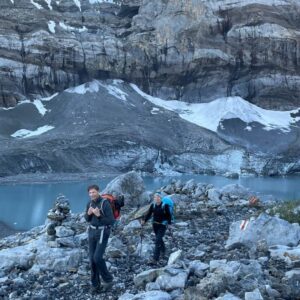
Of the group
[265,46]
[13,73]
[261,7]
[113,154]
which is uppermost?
[261,7]

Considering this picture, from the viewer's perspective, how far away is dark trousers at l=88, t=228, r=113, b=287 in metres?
7.95

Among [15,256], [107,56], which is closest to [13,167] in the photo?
[107,56]

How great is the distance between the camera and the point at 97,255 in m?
7.96

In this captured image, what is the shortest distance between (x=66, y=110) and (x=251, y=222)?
78.2 m

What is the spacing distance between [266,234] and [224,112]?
85181mm

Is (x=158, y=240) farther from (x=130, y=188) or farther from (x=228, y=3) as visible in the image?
(x=228, y=3)

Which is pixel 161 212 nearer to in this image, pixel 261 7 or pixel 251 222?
pixel 251 222

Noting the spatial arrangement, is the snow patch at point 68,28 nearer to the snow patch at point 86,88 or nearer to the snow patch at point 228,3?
→ the snow patch at point 86,88

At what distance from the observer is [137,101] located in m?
93.9

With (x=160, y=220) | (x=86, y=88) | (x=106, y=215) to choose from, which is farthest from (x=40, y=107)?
(x=106, y=215)

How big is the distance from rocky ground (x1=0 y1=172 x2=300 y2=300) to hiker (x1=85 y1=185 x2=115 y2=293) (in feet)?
0.89

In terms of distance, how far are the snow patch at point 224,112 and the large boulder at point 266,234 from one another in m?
77.4

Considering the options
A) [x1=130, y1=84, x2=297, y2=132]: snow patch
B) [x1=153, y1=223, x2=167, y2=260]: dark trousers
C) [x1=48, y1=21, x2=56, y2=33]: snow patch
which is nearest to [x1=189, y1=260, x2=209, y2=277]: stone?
[x1=153, y1=223, x2=167, y2=260]: dark trousers

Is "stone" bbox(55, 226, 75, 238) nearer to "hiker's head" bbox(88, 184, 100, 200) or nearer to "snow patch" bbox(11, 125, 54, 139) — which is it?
"hiker's head" bbox(88, 184, 100, 200)
